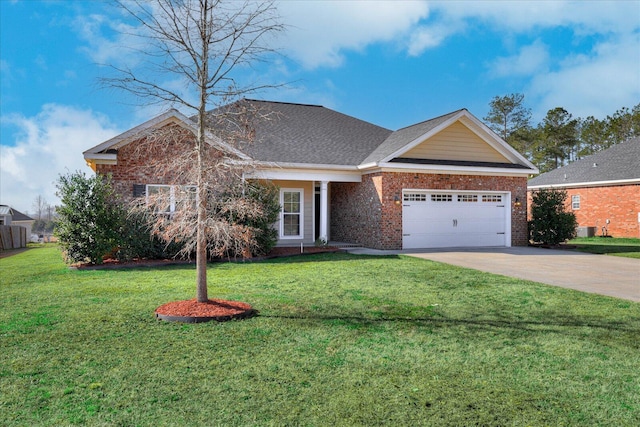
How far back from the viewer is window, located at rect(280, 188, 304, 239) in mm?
17766

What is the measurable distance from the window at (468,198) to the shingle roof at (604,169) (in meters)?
11.6

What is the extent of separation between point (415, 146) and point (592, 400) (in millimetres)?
13410

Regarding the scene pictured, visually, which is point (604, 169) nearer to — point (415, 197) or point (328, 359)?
point (415, 197)

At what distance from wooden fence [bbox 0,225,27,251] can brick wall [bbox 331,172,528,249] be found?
1864 cm

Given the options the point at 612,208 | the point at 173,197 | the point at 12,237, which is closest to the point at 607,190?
the point at 612,208

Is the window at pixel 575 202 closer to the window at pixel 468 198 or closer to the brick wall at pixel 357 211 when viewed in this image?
the window at pixel 468 198

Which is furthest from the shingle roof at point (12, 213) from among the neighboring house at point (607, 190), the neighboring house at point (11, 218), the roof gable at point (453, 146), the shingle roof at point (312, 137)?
the neighboring house at point (607, 190)

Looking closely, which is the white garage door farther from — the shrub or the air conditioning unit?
the air conditioning unit

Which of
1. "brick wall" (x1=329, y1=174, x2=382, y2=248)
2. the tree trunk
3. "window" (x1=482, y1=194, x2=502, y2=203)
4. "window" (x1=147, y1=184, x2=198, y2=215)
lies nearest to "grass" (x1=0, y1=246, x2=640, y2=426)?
the tree trunk

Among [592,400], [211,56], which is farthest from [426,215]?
[592,400]

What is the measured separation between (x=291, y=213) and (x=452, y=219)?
242 inches

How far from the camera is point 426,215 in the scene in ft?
55.2

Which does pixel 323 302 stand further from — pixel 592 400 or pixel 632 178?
pixel 632 178

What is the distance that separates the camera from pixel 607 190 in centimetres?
2536
